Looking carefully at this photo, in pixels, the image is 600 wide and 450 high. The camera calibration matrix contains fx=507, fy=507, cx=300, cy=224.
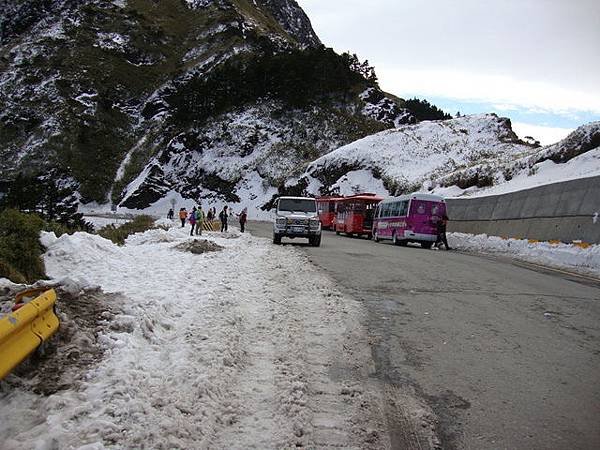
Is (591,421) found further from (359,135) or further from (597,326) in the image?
(359,135)

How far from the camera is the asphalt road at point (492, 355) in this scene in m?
4.19

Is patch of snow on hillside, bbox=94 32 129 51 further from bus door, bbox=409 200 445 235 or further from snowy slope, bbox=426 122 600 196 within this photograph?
bus door, bbox=409 200 445 235

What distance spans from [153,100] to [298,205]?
265ft

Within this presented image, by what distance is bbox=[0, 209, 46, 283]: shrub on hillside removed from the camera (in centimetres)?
785

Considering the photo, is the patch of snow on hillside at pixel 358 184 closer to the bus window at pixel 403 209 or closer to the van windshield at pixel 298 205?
the bus window at pixel 403 209

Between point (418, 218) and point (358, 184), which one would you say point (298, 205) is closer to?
point (418, 218)

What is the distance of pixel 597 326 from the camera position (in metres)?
7.86

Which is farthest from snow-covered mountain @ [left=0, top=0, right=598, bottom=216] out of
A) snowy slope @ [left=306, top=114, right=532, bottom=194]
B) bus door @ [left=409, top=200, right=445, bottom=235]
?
bus door @ [left=409, top=200, right=445, bottom=235]

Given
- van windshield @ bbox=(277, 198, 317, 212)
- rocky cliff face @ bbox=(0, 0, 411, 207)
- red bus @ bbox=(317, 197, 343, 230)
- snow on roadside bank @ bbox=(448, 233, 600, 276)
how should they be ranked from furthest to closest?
rocky cliff face @ bbox=(0, 0, 411, 207) → red bus @ bbox=(317, 197, 343, 230) → van windshield @ bbox=(277, 198, 317, 212) → snow on roadside bank @ bbox=(448, 233, 600, 276)

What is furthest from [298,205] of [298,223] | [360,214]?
[360,214]

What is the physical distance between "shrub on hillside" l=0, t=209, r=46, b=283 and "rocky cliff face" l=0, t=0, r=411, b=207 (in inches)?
2417

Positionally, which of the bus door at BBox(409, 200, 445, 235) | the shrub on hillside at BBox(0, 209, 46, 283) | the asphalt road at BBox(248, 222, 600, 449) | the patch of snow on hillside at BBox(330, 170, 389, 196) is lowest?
the patch of snow on hillside at BBox(330, 170, 389, 196)

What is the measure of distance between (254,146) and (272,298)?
69341 mm

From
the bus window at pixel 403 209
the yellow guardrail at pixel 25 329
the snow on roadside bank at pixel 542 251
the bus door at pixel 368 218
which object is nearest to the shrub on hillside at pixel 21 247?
the yellow guardrail at pixel 25 329
